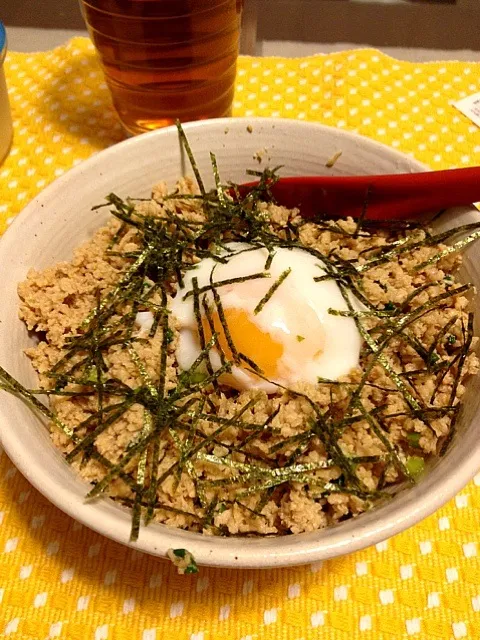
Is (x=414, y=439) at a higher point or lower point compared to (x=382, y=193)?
lower

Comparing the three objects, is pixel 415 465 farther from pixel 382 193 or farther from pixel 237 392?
pixel 382 193

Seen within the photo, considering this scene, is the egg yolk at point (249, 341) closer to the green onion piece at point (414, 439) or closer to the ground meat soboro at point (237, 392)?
the ground meat soboro at point (237, 392)

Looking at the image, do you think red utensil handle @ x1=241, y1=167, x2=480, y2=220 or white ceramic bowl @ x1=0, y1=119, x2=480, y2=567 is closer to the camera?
white ceramic bowl @ x1=0, y1=119, x2=480, y2=567

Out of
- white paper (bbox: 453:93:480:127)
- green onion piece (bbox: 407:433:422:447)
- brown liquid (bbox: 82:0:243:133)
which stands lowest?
green onion piece (bbox: 407:433:422:447)

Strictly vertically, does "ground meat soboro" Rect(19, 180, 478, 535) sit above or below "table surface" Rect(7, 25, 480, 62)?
below

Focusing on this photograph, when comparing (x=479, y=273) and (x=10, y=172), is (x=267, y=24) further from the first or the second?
(x=479, y=273)

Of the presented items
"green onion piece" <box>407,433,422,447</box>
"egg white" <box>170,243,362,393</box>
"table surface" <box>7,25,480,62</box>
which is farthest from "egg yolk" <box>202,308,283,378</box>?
"table surface" <box>7,25,480,62</box>

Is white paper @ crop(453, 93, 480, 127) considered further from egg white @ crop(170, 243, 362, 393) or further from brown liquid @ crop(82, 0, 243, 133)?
egg white @ crop(170, 243, 362, 393)

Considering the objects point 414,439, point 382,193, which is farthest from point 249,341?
point 382,193
